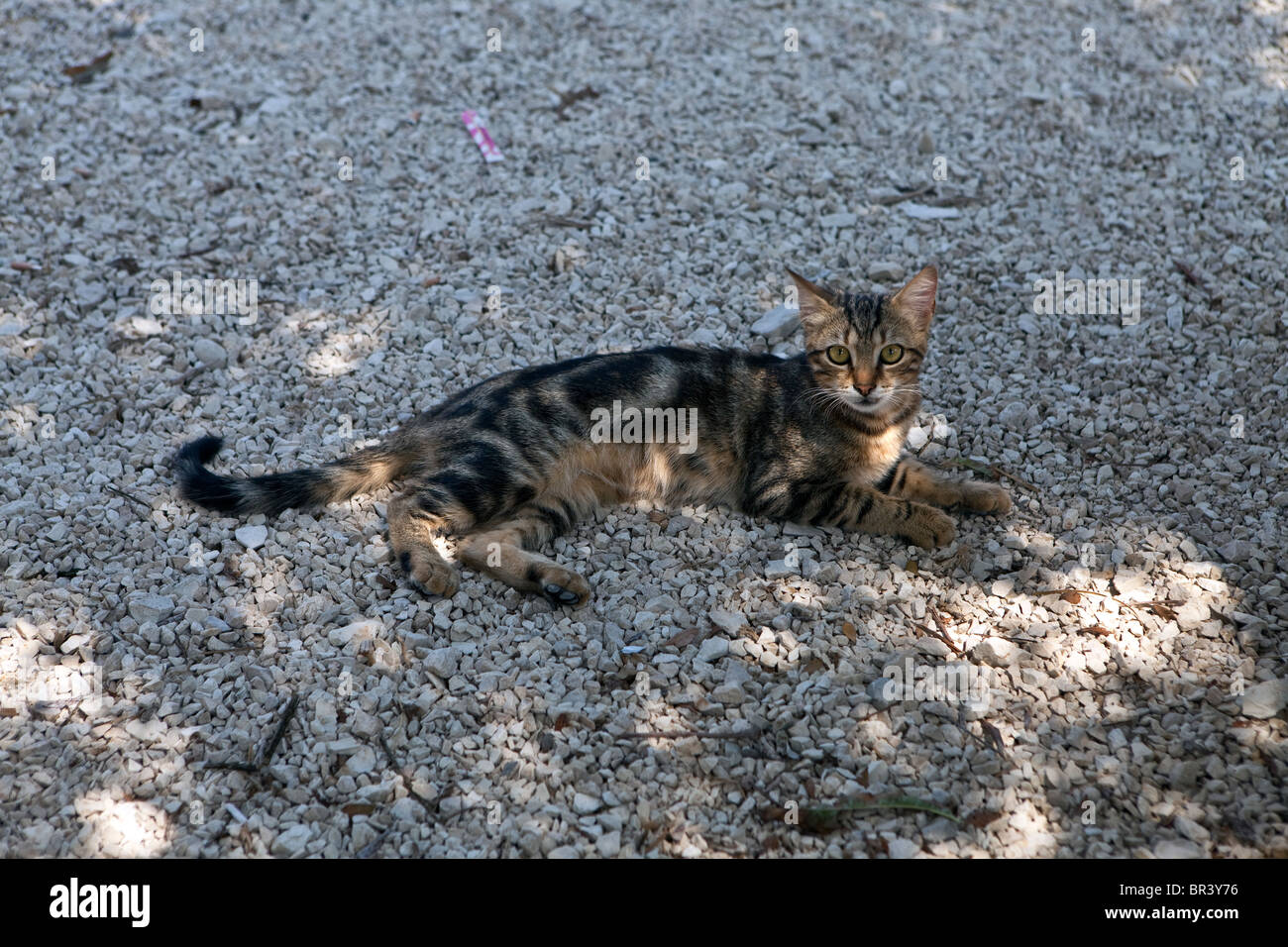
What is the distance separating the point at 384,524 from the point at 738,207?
3.04m

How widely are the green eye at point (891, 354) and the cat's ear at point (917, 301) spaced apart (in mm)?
143

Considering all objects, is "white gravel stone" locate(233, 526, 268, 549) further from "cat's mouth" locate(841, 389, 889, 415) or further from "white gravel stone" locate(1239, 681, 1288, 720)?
"white gravel stone" locate(1239, 681, 1288, 720)

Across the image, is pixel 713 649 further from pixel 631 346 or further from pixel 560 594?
pixel 631 346

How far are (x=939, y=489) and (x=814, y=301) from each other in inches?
37.3

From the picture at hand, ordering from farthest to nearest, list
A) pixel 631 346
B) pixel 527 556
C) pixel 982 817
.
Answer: pixel 631 346 < pixel 527 556 < pixel 982 817

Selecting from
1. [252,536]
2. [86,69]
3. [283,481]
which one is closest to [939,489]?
[283,481]

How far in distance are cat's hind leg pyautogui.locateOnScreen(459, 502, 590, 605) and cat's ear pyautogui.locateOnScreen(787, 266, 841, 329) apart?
1308 millimetres

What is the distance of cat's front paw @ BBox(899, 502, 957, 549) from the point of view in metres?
4.10

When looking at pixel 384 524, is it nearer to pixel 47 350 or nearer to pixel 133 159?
pixel 47 350

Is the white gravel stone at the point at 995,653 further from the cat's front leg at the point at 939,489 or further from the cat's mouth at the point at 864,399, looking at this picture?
the cat's mouth at the point at 864,399

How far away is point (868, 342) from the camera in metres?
4.18

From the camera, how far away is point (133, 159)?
6.45 metres

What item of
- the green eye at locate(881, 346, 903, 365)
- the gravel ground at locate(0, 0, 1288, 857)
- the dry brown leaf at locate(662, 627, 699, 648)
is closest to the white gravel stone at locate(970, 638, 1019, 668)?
the gravel ground at locate(0, 0, 1288, 857)

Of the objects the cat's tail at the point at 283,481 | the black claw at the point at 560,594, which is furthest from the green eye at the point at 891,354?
the cat's tail at the point at 283,481
